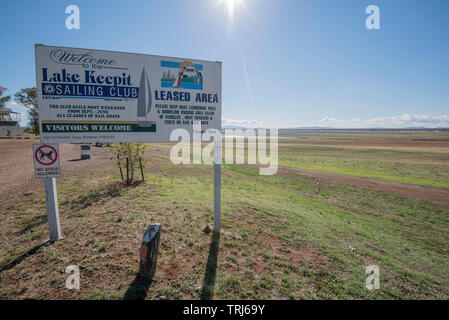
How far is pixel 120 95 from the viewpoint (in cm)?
542

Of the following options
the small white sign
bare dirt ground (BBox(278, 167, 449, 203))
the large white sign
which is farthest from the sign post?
bare dirt ground (BBox(278, 167, 449, 203))

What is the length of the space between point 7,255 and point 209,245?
4.54m

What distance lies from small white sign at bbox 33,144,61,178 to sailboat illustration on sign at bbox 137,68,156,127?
2098 millimetres

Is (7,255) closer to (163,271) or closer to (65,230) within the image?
(65,230)

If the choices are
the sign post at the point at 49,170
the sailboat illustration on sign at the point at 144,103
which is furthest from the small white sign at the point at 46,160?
the sailboat illustration on sign at the point at 144,103

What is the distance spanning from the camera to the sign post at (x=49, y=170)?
499 cm

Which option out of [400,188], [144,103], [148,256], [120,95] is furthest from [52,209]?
[400,188]

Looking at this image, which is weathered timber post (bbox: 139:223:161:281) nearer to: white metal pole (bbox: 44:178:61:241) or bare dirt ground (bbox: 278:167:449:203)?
white metal pole (bbox: 44:178:61:241)

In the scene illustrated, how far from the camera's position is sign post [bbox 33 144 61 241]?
4.99m

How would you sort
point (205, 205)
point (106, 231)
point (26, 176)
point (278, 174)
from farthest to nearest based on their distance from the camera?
point (278, 174) → point (26, 176) → point (205, 205) → point (106, 231)

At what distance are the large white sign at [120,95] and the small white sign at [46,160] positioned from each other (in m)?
0.22

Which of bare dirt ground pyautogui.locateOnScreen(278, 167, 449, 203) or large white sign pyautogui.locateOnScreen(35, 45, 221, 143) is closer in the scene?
large white sign pyautogui.locateOnScreen(35, 45, 221, 143)

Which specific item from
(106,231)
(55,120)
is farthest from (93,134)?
(106,231)
